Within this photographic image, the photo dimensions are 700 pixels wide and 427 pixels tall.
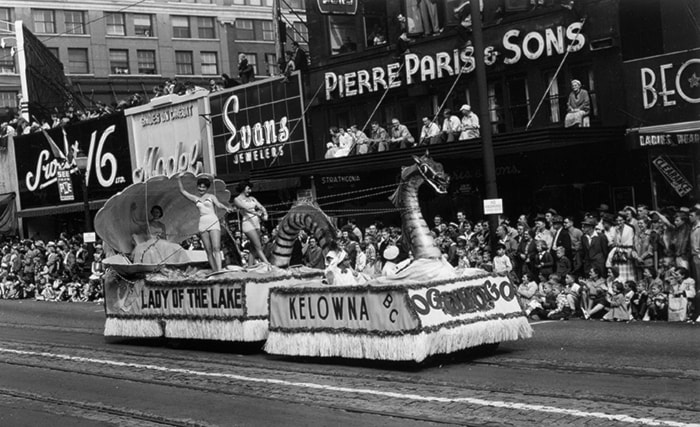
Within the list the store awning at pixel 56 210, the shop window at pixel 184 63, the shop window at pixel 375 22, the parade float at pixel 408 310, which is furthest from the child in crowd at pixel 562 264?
the shop window at pixel 184 63

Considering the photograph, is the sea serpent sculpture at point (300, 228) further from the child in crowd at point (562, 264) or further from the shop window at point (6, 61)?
the shop window at point (6, 61)

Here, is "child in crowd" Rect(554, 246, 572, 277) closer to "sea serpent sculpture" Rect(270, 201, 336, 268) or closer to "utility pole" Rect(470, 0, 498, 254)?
"utility pole" Rect(470, 0, 498, 254)

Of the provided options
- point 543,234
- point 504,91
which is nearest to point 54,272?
point 504,91

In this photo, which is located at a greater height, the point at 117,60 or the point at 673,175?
the point at 117,60

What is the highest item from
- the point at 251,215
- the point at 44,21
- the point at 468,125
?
the point at 44,21

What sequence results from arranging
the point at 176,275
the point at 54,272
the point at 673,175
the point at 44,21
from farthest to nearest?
the point at 44,21 → the point at 54,272 → the point at 673,175 → the point at 176,275

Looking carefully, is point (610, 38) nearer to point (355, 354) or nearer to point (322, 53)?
point (322, 53)

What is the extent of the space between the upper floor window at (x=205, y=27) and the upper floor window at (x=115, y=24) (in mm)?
4524

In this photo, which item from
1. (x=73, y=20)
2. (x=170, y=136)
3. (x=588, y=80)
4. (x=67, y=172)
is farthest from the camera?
(x=73, y=20)

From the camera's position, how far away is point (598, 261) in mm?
17344

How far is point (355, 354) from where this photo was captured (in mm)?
12180

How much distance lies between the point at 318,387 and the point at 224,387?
1.18 meters

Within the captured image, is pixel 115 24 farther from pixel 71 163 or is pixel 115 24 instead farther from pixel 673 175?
pixel 673 175

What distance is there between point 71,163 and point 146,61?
24.6 metres
